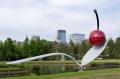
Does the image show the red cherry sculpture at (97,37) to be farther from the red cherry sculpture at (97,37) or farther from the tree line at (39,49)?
the tree line at (39,49)

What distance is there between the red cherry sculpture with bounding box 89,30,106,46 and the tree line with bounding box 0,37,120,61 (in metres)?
45.0

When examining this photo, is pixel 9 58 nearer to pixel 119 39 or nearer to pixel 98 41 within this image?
pixel 119 39

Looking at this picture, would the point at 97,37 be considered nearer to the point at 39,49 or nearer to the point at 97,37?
the point at 97,37

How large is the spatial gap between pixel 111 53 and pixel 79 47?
28.2 ft

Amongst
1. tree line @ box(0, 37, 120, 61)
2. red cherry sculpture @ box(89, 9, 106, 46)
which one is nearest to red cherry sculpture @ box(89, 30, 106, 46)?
red cherry sculpture @ box(89, 9, 106, 46)

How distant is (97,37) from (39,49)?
52.6 metres

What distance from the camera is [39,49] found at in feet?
269

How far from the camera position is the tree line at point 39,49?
244ft

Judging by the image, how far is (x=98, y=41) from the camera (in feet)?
100

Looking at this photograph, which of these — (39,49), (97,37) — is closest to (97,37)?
(97,37)

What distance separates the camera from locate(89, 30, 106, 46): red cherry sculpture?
2984 cm

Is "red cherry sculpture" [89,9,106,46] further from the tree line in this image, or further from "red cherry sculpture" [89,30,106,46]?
the tree line

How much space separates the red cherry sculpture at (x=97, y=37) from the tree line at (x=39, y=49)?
45.0 metres

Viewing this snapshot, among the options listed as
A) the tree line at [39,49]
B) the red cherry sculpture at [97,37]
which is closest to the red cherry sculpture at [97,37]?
the red cherry sculpture at [97,37]
